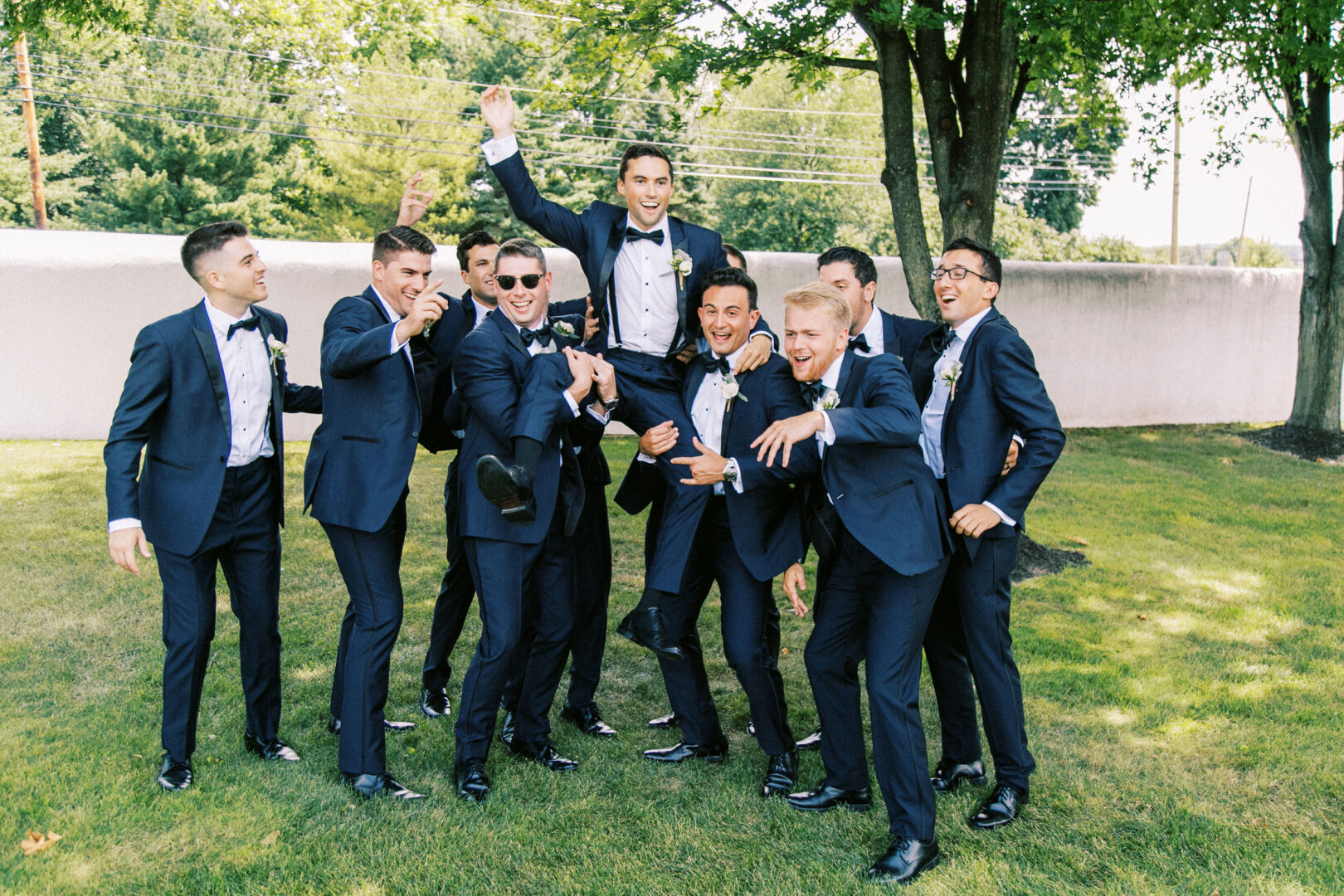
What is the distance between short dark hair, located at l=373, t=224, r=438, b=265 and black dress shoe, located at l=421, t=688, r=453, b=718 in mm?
2228

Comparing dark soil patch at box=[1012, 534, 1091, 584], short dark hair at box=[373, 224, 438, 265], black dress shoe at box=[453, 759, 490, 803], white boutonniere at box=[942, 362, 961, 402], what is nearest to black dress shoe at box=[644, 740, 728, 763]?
black dress shoe at box=[453, 759, 490, 803]

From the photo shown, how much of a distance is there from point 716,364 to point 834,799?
190 centimetres

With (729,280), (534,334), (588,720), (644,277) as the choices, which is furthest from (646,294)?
(588,720)

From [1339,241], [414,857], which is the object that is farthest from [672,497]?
[1339,241]

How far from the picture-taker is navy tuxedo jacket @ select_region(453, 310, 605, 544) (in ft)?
13.8

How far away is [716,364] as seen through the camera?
447 centimetres

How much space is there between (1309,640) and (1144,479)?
5712mm

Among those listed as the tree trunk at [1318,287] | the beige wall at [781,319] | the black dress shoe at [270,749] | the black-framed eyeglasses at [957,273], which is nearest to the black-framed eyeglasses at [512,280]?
the black-framed eyeglasses at [957,273]

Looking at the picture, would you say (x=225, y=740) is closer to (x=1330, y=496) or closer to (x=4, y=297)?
(x=4, y=297)

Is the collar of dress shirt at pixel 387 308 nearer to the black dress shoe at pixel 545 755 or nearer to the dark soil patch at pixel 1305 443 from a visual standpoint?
the black dress shoe at pixel 545 755

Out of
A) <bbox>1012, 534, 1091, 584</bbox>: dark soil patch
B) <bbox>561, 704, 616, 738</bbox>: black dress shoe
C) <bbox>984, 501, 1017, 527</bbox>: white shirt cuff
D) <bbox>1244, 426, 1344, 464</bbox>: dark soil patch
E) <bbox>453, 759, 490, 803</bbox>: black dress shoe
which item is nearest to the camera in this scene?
<bbox>984, 501, 1017, 527</bbox>: white shirt cuff

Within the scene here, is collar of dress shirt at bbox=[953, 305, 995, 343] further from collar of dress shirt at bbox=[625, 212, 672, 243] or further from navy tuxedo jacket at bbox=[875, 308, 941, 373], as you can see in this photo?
collar of dress shirt at bbox=[625, 212, 672, 243]

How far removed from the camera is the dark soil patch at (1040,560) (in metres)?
→ 7.84

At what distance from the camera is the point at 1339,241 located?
13.5m
